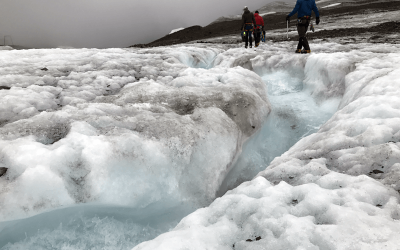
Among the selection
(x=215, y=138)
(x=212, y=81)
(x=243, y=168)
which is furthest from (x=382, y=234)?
(x=212, y=81)

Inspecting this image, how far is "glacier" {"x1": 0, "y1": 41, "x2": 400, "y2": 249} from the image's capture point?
195 centimetres

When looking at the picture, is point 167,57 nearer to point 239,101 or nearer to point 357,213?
point 239,101

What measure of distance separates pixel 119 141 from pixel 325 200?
8.69 ft

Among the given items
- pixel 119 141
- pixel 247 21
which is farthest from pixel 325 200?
pixel 247 21

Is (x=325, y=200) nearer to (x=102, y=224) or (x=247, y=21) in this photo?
(x=102, y=224)

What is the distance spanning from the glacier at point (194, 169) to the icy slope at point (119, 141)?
0.05ft

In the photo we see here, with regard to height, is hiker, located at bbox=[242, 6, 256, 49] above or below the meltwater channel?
above

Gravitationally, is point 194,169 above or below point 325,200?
below

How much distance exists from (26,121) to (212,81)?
4.13m

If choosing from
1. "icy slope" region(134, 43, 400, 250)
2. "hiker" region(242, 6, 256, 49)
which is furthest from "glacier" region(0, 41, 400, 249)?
"hiker" region(242, 6, 256, 49)

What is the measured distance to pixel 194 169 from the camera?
3707mm

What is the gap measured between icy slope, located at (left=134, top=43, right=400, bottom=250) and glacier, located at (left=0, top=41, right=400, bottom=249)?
10 millimetres

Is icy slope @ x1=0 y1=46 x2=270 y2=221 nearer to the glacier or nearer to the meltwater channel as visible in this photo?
the glacier

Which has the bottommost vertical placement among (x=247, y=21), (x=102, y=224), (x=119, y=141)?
(x=102, y=224)
